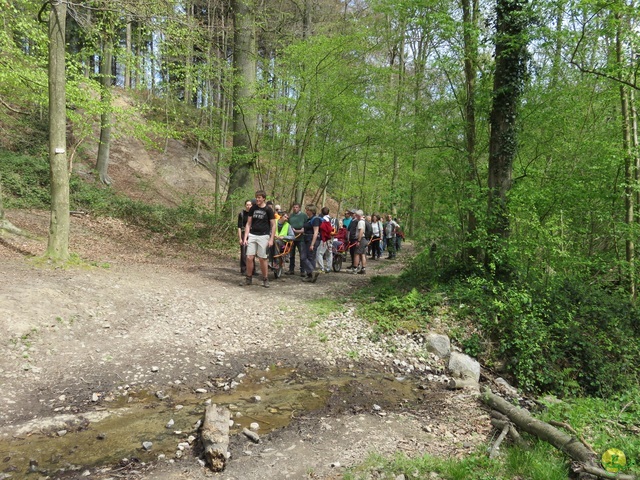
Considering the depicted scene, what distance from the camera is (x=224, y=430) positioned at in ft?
12.2

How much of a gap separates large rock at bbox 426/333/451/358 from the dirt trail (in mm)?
195

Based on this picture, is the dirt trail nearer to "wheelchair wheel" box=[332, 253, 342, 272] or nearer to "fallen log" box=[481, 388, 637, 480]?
"fallen log" box=[481, 388, 637, 480]

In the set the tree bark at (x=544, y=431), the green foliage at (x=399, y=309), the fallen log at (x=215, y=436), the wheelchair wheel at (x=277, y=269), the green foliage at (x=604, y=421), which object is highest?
the wheelchair wheel at (x=277, y=269)

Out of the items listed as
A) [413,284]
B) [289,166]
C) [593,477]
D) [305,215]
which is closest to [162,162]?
[289,166]

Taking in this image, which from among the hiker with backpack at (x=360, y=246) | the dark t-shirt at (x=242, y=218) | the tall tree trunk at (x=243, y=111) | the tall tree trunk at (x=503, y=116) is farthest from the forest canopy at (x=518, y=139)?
the dark t-shirt at (x=242, y=218)

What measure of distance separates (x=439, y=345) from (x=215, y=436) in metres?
4.04

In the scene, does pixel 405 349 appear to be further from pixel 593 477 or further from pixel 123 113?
pixel 123 113

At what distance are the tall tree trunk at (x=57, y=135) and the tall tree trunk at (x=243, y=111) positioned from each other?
5696 mm

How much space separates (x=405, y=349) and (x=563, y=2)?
642 cm

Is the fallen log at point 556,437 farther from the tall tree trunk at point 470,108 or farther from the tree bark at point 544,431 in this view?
the tall tree trunk at point 470,108

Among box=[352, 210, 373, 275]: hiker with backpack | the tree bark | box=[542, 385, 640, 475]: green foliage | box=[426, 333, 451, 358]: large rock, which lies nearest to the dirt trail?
box=[426, 333, 451, 358]: large rock

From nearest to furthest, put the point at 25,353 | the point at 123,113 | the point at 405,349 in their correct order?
1. the point at 25,353
2. the point at 405,349
3. the point at 123,113

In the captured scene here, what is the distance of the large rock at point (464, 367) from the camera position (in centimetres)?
586

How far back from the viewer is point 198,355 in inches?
216
